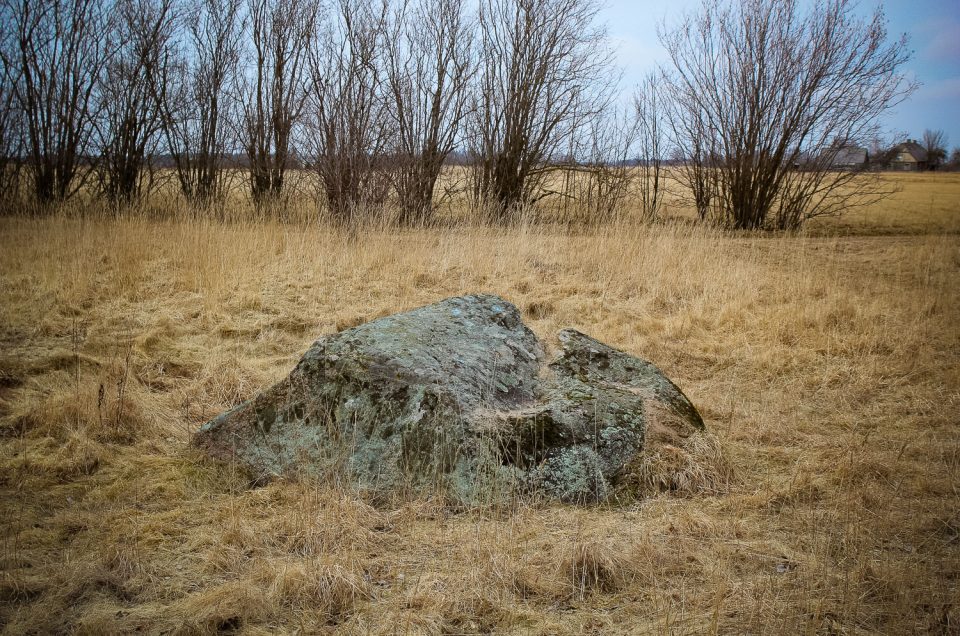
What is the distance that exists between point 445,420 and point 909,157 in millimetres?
11447

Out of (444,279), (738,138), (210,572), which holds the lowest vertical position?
(210,572)

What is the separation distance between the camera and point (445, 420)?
3408 millimetres

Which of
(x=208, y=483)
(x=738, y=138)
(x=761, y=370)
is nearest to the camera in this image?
(x=208, y=483)

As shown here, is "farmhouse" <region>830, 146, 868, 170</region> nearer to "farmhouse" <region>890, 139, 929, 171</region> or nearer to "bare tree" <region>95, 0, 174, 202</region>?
"farmhouse" <region>890, 139, 929, 171</region>

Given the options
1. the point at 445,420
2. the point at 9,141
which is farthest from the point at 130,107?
the point at 445,420

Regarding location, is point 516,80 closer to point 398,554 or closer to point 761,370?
point 761,370

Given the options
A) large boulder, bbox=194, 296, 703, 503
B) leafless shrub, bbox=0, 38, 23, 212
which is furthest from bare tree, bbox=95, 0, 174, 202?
large boulder, bbox=194, 296, 703, 503

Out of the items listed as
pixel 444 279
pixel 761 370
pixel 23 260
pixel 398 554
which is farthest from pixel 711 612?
pixel 23 260

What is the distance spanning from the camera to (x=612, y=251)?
8.92 metres

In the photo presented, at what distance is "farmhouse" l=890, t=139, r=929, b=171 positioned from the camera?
960 centimetres

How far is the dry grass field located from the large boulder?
18 cm

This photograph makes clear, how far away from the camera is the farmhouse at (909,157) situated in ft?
31.5

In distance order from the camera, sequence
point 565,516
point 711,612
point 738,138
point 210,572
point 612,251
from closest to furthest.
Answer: point 711,612 → point 210,572 → point 565,516 → point 612,251 → point 738,138

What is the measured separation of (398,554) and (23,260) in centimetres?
767
